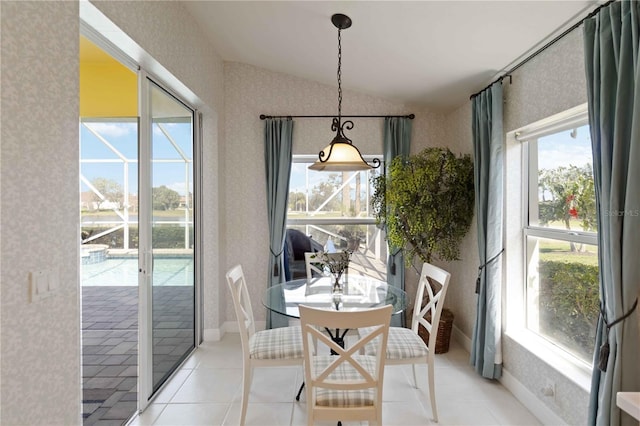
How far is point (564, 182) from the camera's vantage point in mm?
2205

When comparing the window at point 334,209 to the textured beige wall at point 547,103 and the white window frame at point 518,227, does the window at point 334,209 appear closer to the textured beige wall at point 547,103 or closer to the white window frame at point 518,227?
the white window frame at point 518,227

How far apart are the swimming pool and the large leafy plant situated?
79.8 inches

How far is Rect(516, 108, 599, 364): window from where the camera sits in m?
2.01

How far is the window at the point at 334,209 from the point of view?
12.9 feet

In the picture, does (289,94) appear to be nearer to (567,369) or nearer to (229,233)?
(229,233)

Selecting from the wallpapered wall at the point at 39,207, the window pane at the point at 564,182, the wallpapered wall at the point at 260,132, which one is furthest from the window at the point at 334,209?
the wallpapered wall at the point at 39,207

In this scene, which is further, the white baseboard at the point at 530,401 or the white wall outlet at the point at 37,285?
the white baseboard at the point at 530,401

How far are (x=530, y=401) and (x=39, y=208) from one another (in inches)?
119

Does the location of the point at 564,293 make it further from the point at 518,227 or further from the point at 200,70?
the point at 200,70

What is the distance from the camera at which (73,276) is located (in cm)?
146

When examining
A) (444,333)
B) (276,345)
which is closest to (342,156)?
(276,345)

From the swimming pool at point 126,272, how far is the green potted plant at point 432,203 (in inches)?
79.9

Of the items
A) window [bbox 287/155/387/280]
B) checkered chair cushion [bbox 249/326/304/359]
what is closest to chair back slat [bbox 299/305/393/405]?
checkered chair cushion [bbox 249/326/304/359]

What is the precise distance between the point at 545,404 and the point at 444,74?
8.44 feet
